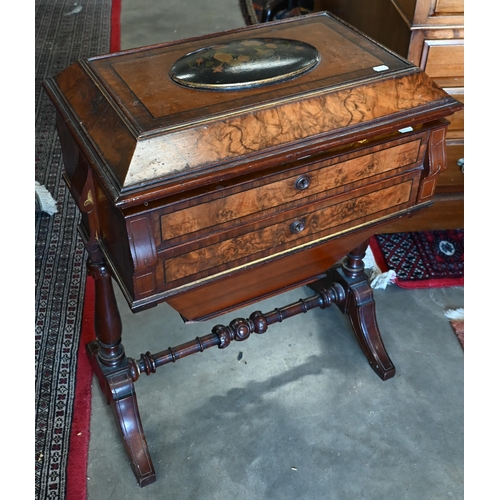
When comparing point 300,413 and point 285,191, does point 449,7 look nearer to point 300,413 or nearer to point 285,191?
point 285,191

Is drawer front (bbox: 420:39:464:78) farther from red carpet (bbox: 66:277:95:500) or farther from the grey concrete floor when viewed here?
red carpet (bbox: 66:277:95:500)

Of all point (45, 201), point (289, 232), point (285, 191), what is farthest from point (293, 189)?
point (45, 201)

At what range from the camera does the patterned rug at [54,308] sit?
6.18ft

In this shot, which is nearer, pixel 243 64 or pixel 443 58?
pixel 243 64

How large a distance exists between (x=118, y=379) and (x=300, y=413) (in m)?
0.60

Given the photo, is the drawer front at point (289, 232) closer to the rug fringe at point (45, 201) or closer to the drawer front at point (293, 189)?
the drawer front at point (293, 189)

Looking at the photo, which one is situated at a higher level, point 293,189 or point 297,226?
point 293,189

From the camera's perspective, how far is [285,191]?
144cm

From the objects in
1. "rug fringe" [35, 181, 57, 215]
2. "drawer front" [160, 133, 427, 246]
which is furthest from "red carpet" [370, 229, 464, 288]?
"rug fringe" [35, 181, 57, 215]

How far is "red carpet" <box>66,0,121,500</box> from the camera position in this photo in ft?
5.90

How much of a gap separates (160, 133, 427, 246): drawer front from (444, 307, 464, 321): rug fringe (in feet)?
3.11

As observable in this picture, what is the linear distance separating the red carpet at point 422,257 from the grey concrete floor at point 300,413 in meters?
0.07

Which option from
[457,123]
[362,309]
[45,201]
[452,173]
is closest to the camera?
[362,309]

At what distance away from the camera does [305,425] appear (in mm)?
1993
